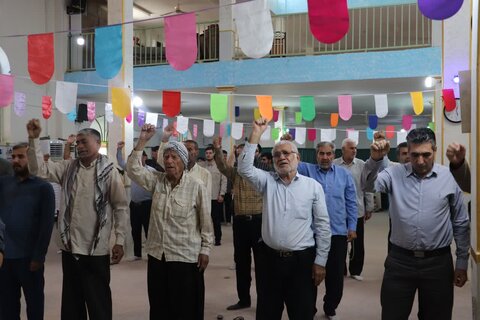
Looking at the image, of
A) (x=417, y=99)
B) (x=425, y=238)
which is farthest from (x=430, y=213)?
(x=417, y=99)

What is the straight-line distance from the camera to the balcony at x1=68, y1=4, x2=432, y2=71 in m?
9.43

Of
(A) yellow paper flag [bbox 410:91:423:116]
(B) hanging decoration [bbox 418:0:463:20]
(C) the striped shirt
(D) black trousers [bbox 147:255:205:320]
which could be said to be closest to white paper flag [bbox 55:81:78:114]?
(C) the striped shirt

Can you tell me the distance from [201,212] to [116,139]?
400 cm

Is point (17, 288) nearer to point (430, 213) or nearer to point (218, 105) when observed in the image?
point (430, 213)

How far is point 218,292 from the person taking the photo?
193 inches

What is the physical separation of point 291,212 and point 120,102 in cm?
392

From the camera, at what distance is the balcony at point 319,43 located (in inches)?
371

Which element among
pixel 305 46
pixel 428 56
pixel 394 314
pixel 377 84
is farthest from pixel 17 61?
pixel 394 314

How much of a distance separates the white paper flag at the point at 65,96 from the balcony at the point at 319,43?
4500mm

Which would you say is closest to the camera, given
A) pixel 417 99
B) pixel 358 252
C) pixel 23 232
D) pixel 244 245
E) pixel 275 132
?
pixel 23 232

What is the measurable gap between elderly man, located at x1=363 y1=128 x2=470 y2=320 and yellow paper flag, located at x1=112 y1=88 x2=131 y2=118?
4.20 metres

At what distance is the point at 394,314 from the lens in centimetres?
267

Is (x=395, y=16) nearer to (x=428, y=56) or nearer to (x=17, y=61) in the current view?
(x=428, y=56)

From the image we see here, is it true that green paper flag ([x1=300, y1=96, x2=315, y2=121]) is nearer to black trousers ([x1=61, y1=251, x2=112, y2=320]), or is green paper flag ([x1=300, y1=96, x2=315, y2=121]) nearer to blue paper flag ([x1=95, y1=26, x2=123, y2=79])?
blue paper flag ([x1=95, y1=26, x2=123, y2=79])
